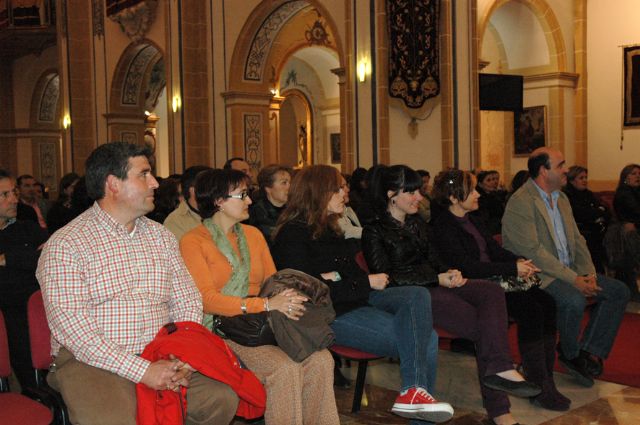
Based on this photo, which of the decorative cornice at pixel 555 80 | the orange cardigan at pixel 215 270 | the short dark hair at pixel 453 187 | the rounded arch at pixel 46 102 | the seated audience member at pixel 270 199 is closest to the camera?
the orange cardigan at pixel 215 270

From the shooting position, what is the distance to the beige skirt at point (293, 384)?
3.03 m

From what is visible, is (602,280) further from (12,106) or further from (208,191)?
(12,106)

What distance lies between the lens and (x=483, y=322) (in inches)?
147

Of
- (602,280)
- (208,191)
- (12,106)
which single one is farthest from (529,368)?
(12,106)

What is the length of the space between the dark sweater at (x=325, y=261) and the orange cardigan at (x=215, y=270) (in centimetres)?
18

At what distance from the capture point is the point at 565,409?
3932mm

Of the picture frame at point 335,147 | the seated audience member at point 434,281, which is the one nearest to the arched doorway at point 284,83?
the picture frame at point 335,147

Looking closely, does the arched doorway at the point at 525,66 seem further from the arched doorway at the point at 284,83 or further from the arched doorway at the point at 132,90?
the arched doorway at the point at 132,90

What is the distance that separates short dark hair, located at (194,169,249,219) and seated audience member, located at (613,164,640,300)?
4730mm

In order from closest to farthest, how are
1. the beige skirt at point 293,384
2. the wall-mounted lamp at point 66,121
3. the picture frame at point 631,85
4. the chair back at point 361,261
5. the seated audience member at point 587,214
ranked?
the beige skirt at point 293,384, the chair back at point 361,261, the seated audience member at point 587,214, the picture frame at point 631,85, the wall-mounted lamp at point 66,121

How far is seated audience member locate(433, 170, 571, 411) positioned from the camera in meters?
3.96

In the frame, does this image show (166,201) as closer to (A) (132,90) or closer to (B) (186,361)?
(B) (186,361)

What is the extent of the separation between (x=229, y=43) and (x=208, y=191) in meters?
9.87

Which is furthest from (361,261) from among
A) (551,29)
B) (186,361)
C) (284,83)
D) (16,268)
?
(284,83)
